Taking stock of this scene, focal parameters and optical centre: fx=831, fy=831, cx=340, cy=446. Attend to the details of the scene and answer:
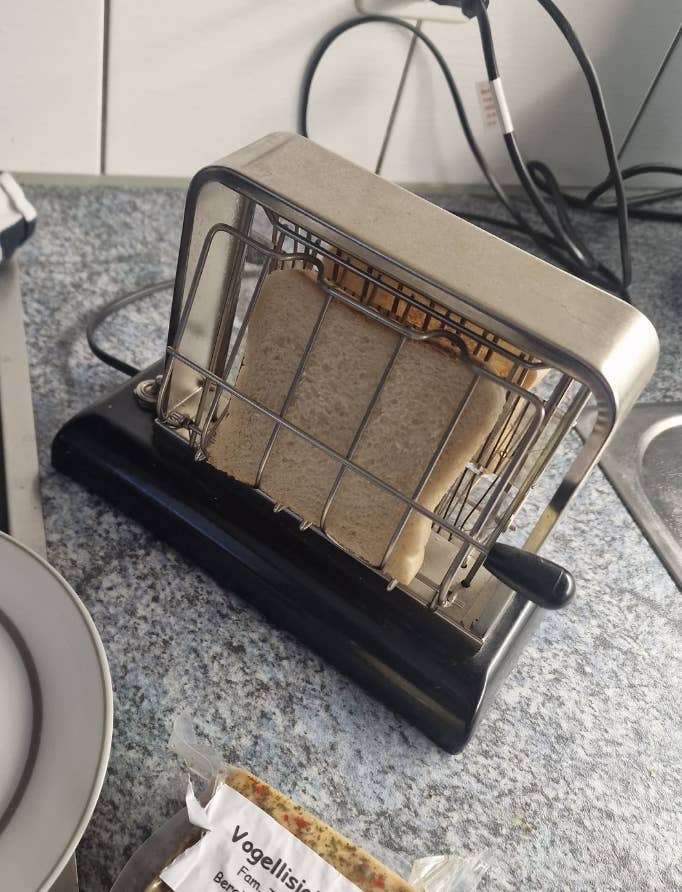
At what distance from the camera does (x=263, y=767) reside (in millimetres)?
420

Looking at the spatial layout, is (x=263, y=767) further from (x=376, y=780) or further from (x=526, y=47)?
(x=526, y=47)

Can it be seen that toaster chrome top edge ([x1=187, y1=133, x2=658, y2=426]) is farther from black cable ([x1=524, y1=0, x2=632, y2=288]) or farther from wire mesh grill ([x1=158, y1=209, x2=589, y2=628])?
black cable ([x1=524, y1=0, x2=632, y2=288])

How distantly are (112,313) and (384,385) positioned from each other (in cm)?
31

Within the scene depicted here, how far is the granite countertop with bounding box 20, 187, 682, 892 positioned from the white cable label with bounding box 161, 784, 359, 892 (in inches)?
1.8

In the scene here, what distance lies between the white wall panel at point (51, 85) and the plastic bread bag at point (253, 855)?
21.8 inches

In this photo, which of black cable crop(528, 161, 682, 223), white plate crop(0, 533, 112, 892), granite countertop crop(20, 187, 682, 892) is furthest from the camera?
black cable crop(528, 161, 682, 223)

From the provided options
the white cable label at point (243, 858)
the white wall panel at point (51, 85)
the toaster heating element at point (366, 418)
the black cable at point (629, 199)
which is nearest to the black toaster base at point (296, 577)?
the toaster heating element at point (366, 418)

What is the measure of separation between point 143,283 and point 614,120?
0.54 meters

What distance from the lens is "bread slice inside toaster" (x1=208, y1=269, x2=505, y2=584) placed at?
41 centimetres

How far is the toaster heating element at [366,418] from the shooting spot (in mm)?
360

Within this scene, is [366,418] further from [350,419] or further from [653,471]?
[653,471]

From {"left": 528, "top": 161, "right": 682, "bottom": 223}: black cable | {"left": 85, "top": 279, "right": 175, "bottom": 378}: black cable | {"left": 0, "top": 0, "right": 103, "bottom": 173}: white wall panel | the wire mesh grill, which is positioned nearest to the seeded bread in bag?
the wire mesh grill

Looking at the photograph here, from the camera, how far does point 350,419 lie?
1.41ft

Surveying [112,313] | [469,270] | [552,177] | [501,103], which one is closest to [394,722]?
[469,270]
